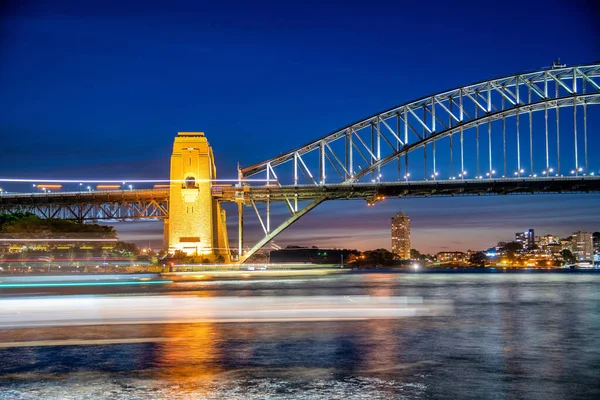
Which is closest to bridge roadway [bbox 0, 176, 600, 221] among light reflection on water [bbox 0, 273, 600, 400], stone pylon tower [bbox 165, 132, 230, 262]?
stone pylon tower [bbox 165, 132, 230, 262]

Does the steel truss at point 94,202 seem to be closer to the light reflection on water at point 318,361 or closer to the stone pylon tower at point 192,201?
the stone pylon tower at point 192,201

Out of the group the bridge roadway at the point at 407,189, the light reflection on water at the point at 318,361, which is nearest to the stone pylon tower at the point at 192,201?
the bridge roadway at the point at 407,189

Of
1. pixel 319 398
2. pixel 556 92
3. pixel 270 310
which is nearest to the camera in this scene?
pixel 319 398

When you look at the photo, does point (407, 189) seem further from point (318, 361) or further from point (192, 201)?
point (318, 361)

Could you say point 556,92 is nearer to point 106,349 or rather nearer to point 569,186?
point 569,186

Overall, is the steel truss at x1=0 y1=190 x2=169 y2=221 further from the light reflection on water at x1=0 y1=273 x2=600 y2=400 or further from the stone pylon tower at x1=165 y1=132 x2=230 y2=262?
the light reflection on water at x1=0 y1=273 x2=600 y2=400

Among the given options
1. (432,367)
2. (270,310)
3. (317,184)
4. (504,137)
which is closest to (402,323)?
(270,310)
